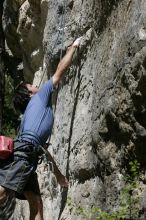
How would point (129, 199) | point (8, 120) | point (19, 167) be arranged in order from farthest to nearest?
point (8, 120) → point (19, 167) → point (129, 199)

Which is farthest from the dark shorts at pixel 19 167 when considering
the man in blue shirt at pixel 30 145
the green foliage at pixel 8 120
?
the green foliage at pixel 8 120

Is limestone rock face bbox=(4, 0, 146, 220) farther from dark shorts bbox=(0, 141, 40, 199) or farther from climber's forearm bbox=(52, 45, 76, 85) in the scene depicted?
dark shorts bbox=(0, 141, 40, 199)

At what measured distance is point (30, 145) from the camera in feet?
18.5

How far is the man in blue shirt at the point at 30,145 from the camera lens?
219 inches

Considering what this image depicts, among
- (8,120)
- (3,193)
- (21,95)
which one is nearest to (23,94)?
(21,95)

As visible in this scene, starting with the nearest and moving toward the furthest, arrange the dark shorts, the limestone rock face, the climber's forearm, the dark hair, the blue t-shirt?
the limestone rock face, the dark shorts, the blue t-shirt, the climber's forearm, the dark hair

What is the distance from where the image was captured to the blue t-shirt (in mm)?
5719

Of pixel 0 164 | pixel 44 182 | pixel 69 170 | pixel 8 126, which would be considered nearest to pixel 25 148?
pixel 0 164

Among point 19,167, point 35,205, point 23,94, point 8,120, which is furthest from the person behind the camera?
point 8,120

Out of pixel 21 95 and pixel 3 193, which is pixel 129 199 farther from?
pixel 21 95

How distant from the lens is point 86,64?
6.12 m

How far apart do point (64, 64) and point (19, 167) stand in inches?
49.8

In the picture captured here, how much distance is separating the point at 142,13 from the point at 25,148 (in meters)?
1.93

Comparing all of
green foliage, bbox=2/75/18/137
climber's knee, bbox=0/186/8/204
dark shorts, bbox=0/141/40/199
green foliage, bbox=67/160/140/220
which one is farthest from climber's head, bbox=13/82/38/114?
green foliage, bbox=2/75/18/137
